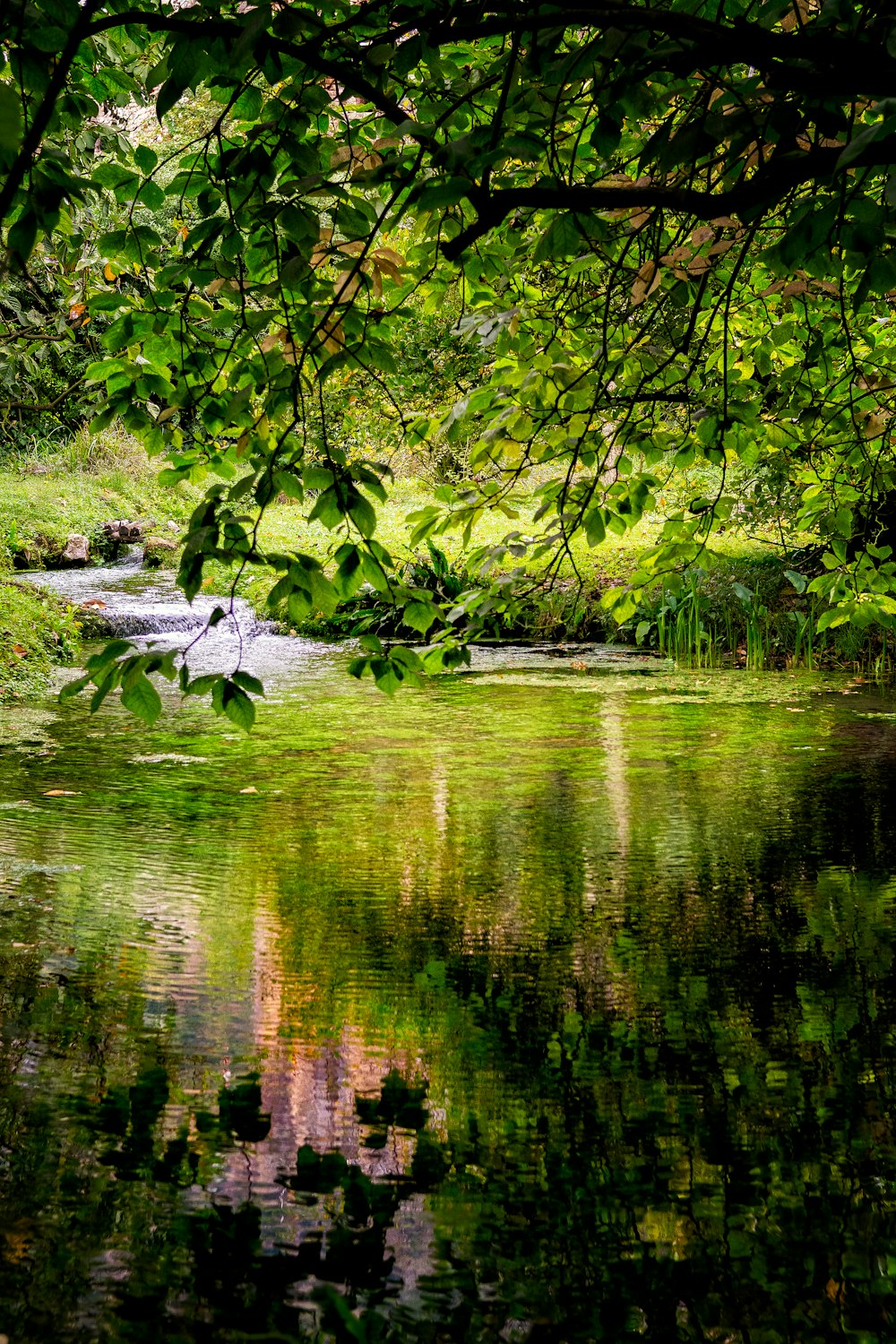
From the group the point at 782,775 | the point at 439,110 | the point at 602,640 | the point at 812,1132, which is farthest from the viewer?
the point at 602,640

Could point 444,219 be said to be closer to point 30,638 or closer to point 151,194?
point 151,194

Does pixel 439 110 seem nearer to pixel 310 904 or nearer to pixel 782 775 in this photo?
pixel 310 904

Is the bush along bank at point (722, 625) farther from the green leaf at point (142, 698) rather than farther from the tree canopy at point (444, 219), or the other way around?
the green leaf at point (142, 698)

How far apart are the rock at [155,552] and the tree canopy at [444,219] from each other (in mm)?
11767

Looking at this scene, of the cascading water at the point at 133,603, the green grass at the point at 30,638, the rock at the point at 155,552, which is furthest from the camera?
the rock at the point at 155,552

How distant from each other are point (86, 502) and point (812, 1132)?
1687 cm

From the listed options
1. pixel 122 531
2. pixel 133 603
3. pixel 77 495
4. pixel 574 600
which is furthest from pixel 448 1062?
pixel 77 495

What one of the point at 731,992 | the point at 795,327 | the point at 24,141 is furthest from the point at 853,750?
the point at 24,141

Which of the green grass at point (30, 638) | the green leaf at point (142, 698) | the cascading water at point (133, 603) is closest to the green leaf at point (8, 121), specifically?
the green leaf at point (142, 698)

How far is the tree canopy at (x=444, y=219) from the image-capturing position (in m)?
1.57

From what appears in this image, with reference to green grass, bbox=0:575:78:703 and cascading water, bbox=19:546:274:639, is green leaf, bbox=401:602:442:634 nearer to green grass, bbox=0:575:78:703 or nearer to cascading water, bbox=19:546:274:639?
green grass, bbox=0:575:78:703

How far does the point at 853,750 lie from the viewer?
240 inches

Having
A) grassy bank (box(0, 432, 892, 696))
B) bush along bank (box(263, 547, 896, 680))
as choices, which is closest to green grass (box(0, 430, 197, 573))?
grassy bank (box(0, 432, 892, 696))

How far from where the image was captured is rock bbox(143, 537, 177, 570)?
50.4 feet
